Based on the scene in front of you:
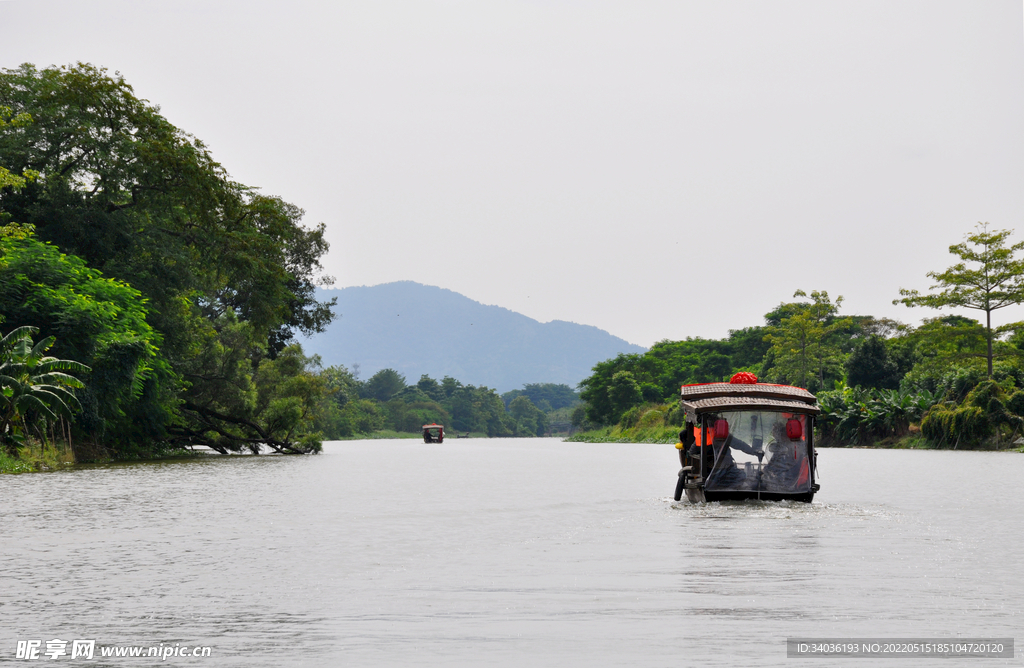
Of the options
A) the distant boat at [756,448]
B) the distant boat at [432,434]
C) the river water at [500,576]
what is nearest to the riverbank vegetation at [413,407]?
the distant boat at [432,434]

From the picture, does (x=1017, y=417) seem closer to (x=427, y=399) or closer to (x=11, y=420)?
(x=11, y=420)

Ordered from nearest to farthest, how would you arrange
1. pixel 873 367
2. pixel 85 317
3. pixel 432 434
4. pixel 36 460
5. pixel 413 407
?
1. pixel 36 460
2. pixel 85 317
3. pixel 873 367
4. pixel 432 434
5. pixel 413 407

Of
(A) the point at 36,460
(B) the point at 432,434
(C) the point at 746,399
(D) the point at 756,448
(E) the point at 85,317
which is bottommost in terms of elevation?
(B) the point at 432,434

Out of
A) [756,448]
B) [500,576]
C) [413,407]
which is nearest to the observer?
[500,576]

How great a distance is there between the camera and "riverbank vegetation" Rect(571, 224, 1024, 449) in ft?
170

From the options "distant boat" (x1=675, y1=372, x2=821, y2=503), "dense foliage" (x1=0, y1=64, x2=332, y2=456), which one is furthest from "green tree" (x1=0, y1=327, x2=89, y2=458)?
"distant boat" (x1=675, y1=372, x2=821, y2=503)

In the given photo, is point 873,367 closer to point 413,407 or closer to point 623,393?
point 623,393

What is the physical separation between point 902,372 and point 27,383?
60986mm

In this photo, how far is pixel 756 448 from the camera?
18.6 metres

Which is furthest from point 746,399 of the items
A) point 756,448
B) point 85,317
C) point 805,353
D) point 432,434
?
point 432,434

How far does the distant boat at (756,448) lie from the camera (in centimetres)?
1855

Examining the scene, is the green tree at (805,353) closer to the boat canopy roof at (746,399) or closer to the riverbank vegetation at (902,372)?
the riverbank vegetation at (902,372)

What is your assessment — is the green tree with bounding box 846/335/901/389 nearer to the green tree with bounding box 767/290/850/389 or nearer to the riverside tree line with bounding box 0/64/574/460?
the green tree with bounding box 767/290/850/389

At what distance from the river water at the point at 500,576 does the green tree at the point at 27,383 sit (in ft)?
32.0
